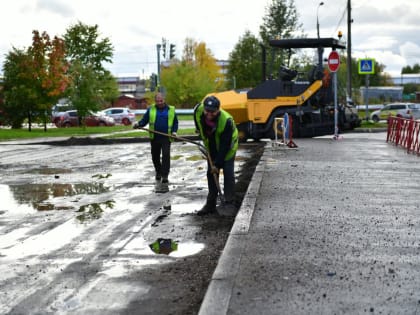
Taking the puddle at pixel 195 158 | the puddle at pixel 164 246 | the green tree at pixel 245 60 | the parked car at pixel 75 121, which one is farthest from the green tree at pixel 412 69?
the puddle at pixel 164 246

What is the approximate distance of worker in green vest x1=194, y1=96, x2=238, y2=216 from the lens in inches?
368

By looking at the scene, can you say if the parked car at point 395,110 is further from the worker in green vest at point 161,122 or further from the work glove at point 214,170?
the work glove at point 214,170

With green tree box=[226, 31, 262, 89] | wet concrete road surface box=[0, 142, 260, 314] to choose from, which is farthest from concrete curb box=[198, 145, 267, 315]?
green tree box=[226, 31, 262, 89]

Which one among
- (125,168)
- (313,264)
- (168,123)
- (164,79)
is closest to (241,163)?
(125,168)

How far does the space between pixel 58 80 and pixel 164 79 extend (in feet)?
159

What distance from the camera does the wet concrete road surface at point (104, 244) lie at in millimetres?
5586

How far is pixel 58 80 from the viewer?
41250 mm

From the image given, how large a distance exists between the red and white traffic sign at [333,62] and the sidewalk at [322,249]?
12258 millimetres

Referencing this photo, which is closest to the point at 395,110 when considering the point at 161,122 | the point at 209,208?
the point at 161,122

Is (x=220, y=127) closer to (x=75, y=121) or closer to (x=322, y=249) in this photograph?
(x=322, y=249)

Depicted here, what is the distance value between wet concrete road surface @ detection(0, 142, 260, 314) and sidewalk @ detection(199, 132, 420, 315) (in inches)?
14.4

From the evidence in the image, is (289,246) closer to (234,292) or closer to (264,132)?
(234,292)

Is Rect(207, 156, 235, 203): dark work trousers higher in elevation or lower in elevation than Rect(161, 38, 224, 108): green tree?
lower

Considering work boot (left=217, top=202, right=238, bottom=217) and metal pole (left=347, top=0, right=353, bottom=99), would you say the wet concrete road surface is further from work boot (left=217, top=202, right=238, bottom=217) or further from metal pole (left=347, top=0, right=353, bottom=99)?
metal pole (left=347, top=0, right=353, bottom=99)
